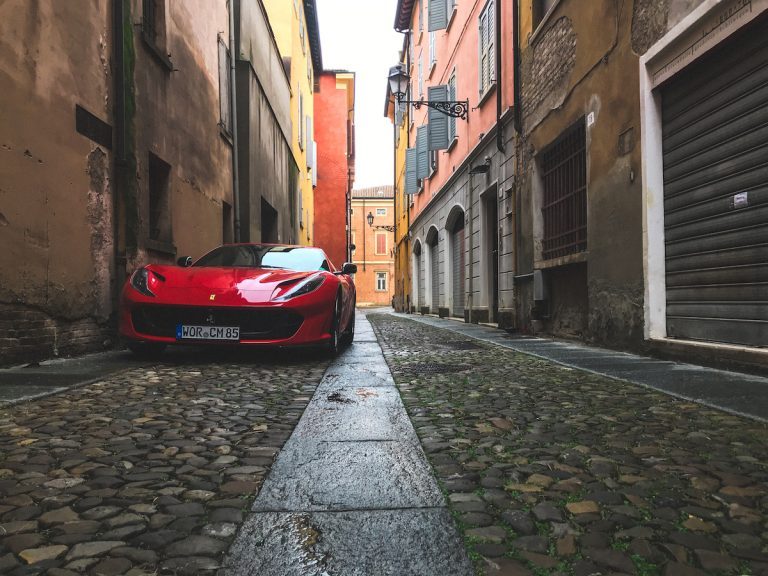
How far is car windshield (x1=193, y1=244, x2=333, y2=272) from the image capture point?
19.8ft

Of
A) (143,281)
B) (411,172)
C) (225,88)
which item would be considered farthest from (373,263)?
(143,281)

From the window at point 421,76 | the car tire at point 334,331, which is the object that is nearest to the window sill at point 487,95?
the car tire at point 334,331

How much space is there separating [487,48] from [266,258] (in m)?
7.76

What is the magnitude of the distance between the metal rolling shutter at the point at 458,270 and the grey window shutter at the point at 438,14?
17.8ft

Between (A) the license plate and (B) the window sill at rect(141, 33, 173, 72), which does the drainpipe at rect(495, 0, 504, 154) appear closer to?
(B) the window sill at rect(141, 33, 173, 72)

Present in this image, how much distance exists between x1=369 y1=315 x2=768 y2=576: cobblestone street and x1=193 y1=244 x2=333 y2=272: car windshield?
9.52 feet

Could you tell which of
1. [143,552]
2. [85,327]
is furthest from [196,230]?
[143,552]

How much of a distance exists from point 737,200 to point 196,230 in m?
7.29

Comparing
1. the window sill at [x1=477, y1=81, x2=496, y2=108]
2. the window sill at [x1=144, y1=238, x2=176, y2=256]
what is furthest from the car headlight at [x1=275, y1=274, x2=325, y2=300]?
the window sill at [x1=477, y1=81, x2=496, y2=108]

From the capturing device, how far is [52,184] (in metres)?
5.01

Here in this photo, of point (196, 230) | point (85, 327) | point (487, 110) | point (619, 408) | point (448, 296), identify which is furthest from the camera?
point (448, 296)

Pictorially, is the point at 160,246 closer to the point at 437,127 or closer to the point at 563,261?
the point at 563,261

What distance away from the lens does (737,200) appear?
438 cm

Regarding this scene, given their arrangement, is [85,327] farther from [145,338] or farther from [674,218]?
[674,218]
